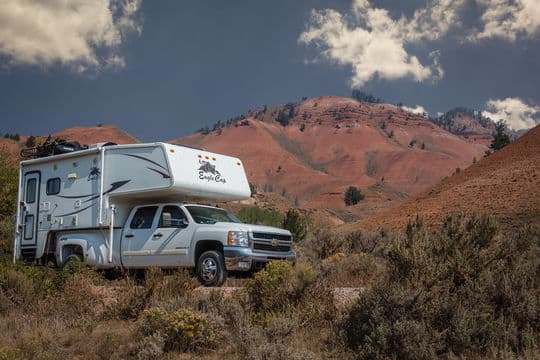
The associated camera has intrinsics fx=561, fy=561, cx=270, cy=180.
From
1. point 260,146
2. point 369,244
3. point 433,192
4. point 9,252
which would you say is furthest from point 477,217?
point 260,146

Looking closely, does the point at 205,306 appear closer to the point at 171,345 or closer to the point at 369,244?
the point at 171,345

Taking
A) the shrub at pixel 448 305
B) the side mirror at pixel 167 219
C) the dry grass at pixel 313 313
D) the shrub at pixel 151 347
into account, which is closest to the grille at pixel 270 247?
the side mirror at pixel 167 219

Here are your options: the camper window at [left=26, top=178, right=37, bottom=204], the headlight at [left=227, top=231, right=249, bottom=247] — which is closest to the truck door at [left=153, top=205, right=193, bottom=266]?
the headlight at [left=227, top=231, right=249, bottom=247]

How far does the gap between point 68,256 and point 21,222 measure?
2152 mm

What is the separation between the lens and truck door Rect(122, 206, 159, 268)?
456 inches

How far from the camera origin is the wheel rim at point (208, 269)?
10602 millimetres

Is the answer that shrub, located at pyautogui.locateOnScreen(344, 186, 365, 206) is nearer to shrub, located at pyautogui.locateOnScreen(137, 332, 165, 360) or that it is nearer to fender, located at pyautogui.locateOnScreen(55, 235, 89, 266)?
fender, located at pyautogui.locateOnScreen(55, 235, 89, 266)

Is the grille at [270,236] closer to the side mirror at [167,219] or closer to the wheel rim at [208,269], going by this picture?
the wheel rim at [208,269]

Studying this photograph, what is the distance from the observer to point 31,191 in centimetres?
1402

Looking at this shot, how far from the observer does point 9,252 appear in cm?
1655

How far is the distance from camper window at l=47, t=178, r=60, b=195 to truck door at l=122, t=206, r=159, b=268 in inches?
98.4

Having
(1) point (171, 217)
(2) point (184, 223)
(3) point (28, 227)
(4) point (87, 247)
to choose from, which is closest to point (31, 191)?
(3) point (28, 227)

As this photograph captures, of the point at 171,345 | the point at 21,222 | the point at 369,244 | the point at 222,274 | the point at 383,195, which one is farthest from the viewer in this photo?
the point at 383,195

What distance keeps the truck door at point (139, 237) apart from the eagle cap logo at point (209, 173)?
1191 millimetres
